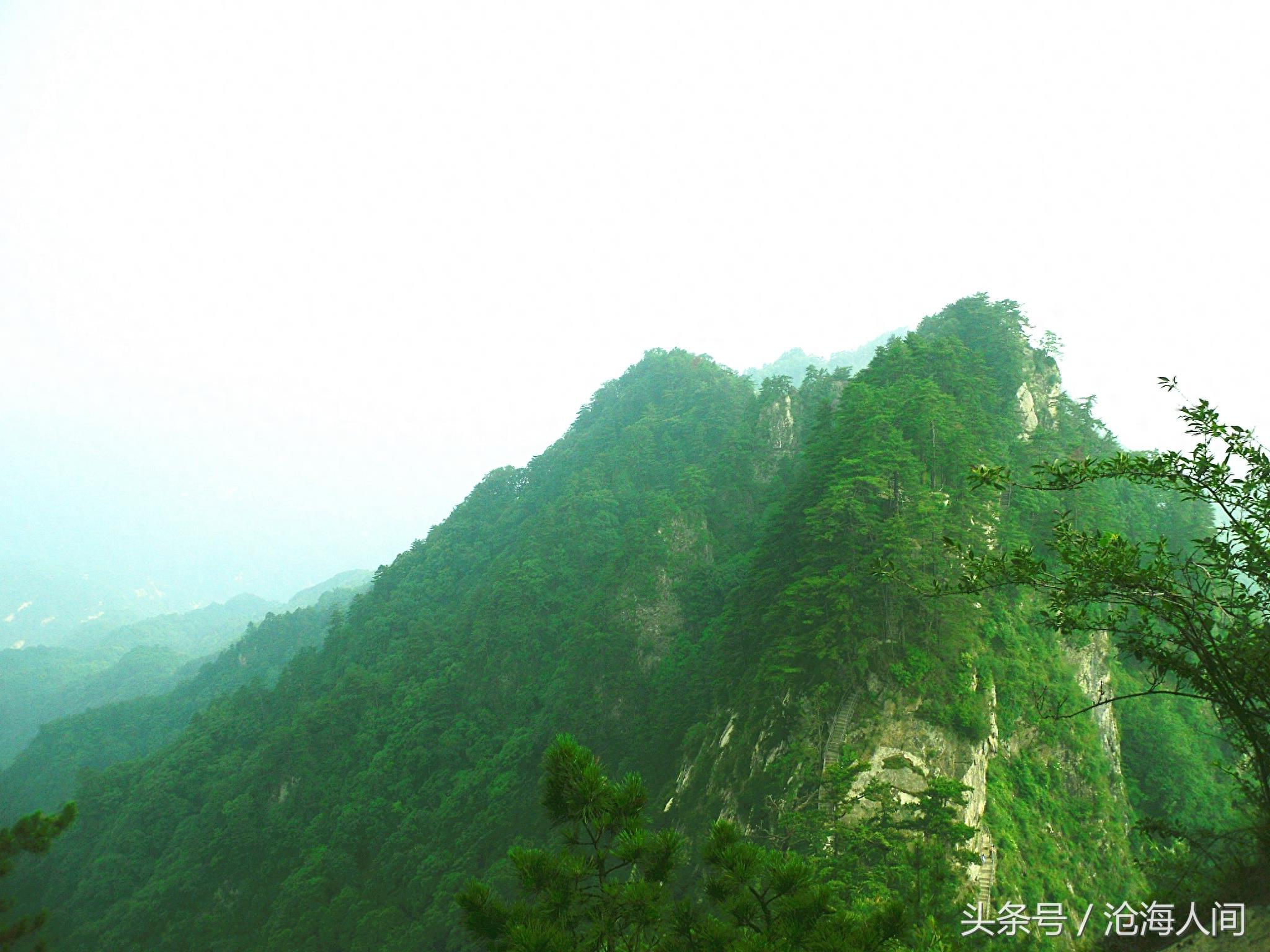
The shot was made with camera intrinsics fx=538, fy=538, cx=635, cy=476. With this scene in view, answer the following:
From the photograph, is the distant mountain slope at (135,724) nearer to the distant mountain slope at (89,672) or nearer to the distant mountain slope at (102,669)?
the distant mountain slope at (102,669)

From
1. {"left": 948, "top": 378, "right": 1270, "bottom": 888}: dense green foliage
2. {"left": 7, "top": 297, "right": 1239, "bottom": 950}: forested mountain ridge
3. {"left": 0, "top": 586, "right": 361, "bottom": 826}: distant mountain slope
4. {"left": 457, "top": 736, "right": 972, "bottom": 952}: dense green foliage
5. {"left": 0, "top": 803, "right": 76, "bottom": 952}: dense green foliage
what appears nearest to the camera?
{"left": 948, "top": 378, "right": 1270, "bottom": 888}: dense green foliage

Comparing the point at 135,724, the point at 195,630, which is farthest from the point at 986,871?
the point at 195,630

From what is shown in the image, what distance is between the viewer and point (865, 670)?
16.2 m

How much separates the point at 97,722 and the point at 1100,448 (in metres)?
95.3

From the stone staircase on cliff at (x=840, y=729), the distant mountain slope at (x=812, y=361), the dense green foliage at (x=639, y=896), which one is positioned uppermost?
the distant mountain slope at (x=812, y=361)

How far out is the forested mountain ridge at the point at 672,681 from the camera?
634 inches

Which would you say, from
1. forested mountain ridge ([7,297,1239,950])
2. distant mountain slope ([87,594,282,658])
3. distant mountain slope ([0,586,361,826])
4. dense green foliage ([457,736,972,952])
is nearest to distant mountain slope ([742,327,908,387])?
forested mountain ridge ([7,297,1239,950])

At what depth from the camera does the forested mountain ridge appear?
1611cm

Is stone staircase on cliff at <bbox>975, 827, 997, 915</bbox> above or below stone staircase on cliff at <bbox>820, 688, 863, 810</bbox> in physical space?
below

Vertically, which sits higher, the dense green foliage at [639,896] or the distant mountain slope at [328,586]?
the dense green foliage at [639,896]

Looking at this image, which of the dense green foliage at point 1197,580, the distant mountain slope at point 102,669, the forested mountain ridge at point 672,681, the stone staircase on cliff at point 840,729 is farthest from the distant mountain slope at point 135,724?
the dense green foliage at point 1197,580

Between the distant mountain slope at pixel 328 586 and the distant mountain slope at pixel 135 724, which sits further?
the distant mountain slope at pixel 328 586

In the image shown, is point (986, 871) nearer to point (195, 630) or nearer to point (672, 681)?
point (672, 681)

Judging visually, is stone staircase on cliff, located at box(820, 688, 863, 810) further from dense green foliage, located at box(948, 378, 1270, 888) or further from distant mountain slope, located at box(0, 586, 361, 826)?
distant mountain slope, located at box(0, 586, 361, 826)
